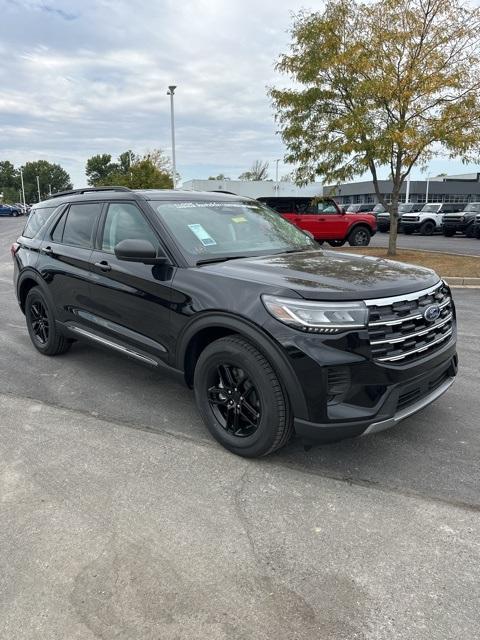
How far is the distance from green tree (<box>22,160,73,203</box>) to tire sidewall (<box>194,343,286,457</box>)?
456 feet

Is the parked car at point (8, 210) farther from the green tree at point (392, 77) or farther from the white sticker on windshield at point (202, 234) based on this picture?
the white sticker on windshield at point (202, 234)

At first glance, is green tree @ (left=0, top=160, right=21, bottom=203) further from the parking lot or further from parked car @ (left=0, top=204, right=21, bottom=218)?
the parking lot

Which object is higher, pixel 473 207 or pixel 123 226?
pixel 473 207

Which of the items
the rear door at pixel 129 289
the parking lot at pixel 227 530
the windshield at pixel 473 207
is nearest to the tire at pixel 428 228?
the windshield at pixel 473 207

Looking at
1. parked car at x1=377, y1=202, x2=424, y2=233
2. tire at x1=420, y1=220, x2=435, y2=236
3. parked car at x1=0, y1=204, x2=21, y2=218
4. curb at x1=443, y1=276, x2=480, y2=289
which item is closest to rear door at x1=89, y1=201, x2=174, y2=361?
curb at x1=443, y1=276, x2=480, y2=289

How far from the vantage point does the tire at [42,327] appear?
5.11m

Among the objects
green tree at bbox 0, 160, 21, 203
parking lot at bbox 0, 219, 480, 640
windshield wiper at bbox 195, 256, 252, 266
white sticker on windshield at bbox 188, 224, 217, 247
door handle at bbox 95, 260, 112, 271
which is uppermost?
green tree at bbox 0, 160, 21, 203

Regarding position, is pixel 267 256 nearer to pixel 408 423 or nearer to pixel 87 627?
pixel 408 423

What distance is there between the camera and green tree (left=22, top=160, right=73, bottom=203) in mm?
130500

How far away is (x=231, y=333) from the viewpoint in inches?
126

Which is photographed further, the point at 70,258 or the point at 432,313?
the point at 70,258

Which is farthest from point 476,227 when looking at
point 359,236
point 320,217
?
point 320,217

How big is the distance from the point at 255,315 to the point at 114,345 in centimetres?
164

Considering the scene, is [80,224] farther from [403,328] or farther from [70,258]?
[403,328]
